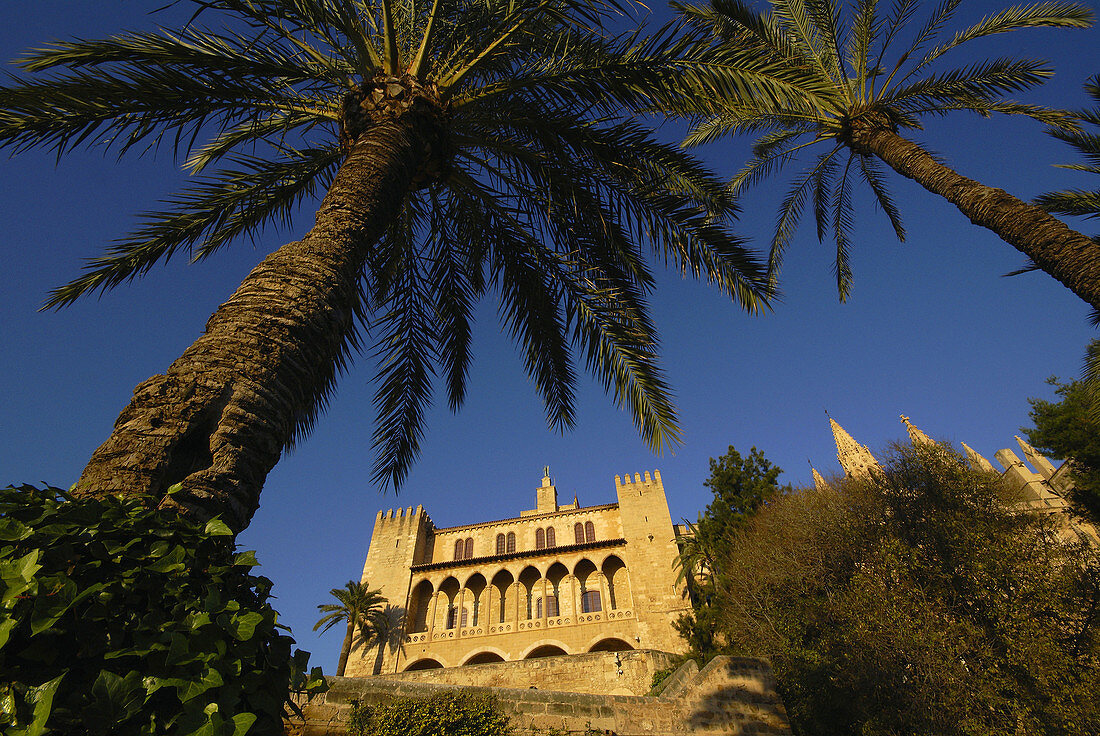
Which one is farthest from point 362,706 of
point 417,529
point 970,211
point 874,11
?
point 417,529

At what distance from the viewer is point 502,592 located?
119ft

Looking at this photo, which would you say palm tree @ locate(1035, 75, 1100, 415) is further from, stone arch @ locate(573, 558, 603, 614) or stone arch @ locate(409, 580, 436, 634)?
stone arch @ locate(409, 580, 436, 634)

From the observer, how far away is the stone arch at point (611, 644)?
1267 inches

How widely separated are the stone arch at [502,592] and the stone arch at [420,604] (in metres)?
4.22

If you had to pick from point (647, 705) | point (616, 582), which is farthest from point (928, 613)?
point (616, 582)

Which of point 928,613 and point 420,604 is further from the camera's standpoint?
point 420,604

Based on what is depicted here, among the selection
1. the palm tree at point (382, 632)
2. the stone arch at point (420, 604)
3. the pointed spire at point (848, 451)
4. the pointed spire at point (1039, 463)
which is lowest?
the palm tree at point (382, 632)

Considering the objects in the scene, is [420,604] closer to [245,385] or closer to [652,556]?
[652,556]

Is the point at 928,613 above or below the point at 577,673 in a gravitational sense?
below

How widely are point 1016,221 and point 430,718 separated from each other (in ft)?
37.5

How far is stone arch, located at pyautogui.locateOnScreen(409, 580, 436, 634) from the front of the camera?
115 ft

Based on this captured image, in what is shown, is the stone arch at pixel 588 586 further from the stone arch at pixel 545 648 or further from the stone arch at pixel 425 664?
the stone arch at pixel 425 664

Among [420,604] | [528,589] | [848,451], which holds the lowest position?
[420,604]

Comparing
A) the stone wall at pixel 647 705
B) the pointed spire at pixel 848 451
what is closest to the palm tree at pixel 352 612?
the stone wall at pixel 647 705
